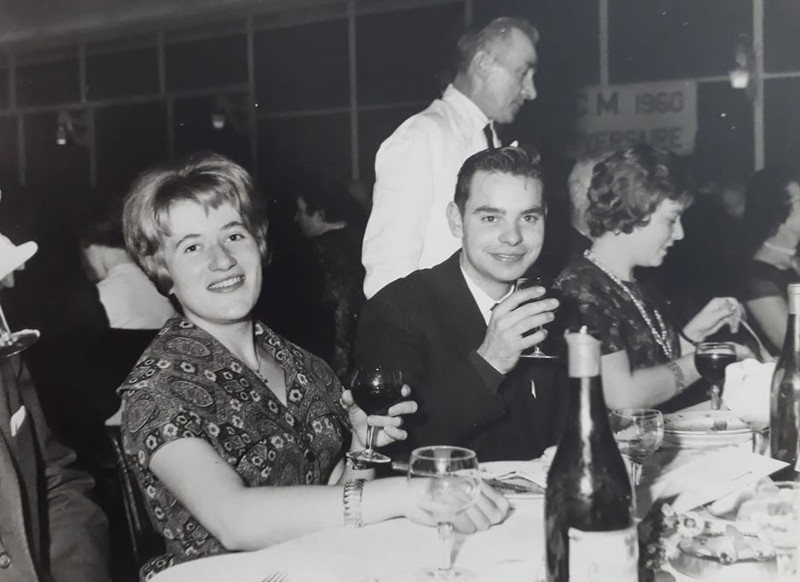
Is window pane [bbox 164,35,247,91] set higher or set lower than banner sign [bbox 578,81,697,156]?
higher

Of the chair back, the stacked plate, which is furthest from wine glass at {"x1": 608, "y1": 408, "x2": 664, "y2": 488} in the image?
the chair back

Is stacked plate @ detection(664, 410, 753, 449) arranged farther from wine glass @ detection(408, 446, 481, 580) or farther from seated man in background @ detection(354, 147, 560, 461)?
wine glass @ detection(408, 446, 481, 580)

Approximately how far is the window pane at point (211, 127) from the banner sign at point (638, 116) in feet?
2.62

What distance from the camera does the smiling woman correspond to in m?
1.85

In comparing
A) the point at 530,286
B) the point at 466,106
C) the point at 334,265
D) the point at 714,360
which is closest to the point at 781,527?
the point at 714,360

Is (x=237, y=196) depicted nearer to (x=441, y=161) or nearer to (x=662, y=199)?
(x=441, y=161)

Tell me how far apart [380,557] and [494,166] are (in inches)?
39.2

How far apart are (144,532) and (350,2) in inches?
47.6

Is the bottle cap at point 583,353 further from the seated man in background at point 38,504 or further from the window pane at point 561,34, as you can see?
the window pane at point 561,34

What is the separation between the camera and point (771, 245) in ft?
5.79

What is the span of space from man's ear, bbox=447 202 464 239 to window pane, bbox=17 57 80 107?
0.88 meters

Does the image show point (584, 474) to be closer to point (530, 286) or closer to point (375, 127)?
point (530, 286)

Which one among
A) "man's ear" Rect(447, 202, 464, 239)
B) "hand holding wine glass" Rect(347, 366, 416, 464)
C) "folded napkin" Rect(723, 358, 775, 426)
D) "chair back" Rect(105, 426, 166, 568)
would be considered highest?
"man's ear" Rect(447, 202, 464, 239)

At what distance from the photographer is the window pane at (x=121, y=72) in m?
1.84
